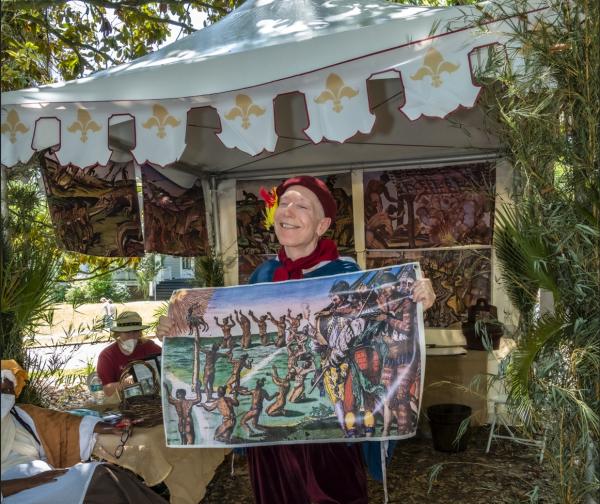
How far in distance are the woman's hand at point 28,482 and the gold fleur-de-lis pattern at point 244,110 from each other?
6.85 feet

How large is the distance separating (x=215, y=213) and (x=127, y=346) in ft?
8.18

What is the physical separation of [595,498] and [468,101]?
1935mm

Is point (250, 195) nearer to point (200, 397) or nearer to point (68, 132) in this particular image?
point (68, 132)

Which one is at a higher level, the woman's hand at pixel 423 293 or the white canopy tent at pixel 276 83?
the white canopy tent at pixel 276 83

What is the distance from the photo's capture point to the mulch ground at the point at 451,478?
3920 millimetres

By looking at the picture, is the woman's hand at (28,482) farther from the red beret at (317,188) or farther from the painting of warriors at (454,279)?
the painting of warriors at (454,279)

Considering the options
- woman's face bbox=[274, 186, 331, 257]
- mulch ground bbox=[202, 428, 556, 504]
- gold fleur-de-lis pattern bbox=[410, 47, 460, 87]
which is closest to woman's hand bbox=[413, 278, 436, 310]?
woman's face bbox=[274, 186, 331, 257]

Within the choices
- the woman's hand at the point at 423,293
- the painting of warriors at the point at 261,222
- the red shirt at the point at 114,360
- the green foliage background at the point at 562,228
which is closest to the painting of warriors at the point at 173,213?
the painting of warriors at the point at 261,222

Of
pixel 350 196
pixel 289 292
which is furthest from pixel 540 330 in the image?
pixel 350 196

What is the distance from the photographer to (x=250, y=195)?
645 cm

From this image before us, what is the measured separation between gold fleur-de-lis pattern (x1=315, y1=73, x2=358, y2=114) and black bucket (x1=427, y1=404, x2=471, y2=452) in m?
2.90

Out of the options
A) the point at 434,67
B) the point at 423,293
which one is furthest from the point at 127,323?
the point at 434,67

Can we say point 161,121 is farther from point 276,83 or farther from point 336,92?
point 336,92

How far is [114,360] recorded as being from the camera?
14.2ft
